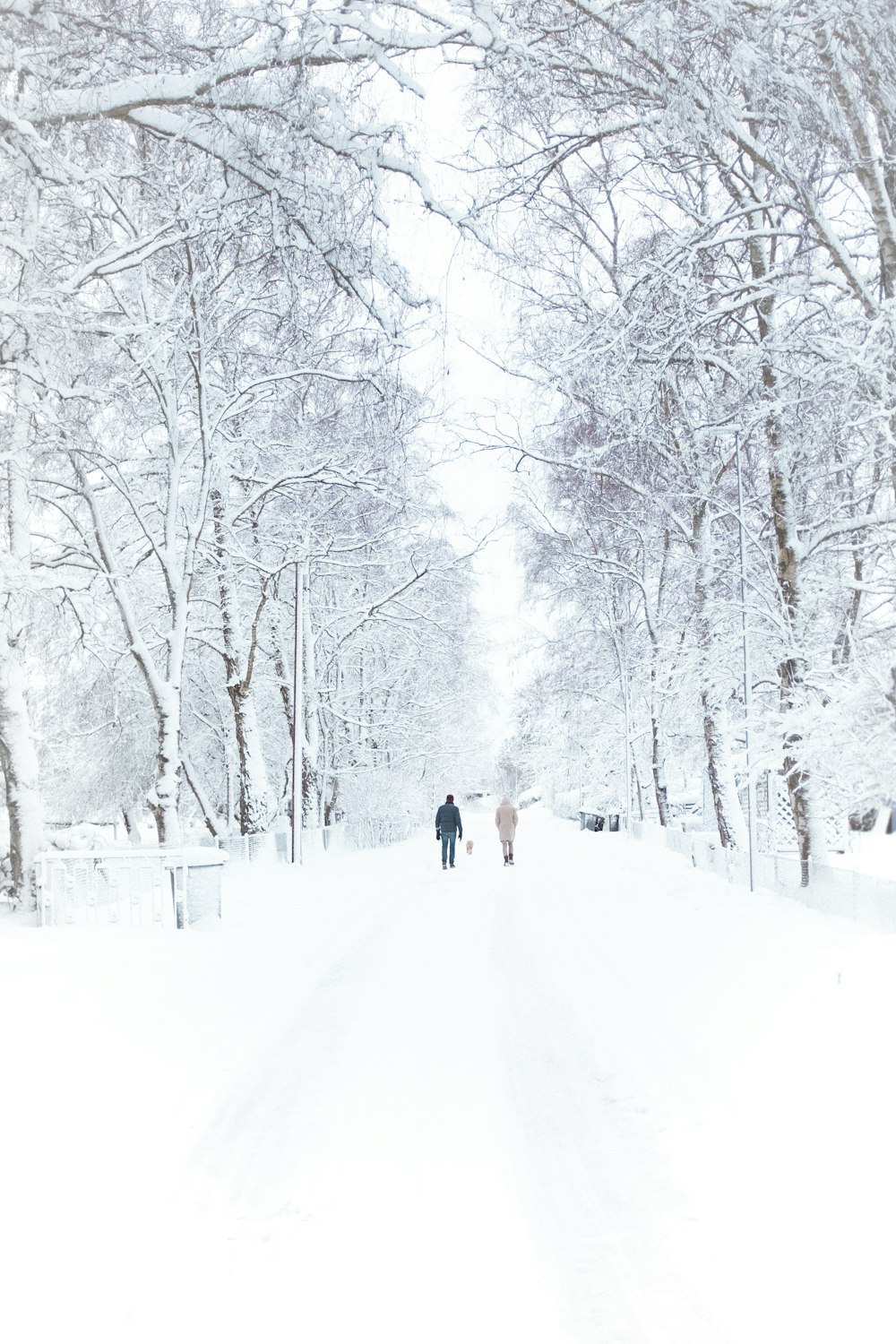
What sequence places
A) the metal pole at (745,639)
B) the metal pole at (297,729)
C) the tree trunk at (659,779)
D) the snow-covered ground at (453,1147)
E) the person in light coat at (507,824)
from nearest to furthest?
the snow-covered ground at (453,1147)
the metal pole at (745,639)
the metal pole at (297,729)
the person in light coat at (507,824)
the tree trunk at (659,779)

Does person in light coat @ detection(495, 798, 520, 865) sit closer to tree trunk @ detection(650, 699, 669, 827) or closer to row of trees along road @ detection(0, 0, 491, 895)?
row of trees along road @ detection(0, 0, 491, 895)

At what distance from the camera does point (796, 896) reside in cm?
1495

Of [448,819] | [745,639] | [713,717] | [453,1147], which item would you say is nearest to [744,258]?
[745,639]

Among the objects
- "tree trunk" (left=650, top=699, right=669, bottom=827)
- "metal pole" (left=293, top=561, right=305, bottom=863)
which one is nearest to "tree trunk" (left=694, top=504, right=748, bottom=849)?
"metal pole" (left=293, top=561, right=305, bottom=863)

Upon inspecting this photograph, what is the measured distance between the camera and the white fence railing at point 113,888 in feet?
40.6

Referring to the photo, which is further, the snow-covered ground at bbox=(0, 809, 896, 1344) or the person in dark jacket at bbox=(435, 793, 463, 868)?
the person in dark jacket at bbox=(435, 793, 463, 868)

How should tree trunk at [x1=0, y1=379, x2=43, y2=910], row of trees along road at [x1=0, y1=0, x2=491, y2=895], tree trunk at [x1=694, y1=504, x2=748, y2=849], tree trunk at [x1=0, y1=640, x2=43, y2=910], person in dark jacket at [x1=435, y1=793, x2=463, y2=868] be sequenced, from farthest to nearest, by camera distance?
person in dark jacket at [x1=435, y1=793, x2=463, y2=868] < tree trunk at [x1=694, y1=504, x2=748, y2=849] < tree trunk at [x1=0, y1=640, x2=43, y2=910] < tree trunk at [x1=0, y1=379, x2=43, y2=910] < row of trees along road at [x1=0, y1=0, x2=491, y2=895]

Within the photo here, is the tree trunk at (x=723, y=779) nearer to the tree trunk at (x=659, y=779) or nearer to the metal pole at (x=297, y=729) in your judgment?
the metal pole at (x=297, y=729)

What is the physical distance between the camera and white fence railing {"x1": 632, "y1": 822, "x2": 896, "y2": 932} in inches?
443

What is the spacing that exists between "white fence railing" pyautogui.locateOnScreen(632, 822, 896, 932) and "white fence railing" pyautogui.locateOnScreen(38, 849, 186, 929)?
7.62 meters

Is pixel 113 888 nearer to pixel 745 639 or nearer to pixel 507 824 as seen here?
pixel 745 639

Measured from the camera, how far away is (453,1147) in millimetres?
5000

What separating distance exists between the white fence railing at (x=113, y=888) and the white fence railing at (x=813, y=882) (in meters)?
7.62

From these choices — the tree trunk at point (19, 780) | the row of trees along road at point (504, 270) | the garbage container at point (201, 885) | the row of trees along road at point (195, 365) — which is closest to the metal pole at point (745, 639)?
the row of trees along road at point (504, 270)
